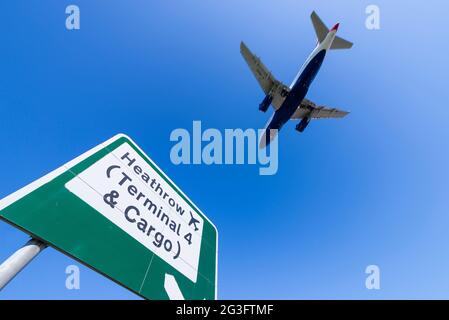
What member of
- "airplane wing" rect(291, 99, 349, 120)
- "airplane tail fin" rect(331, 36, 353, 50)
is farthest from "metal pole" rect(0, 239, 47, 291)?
"airplane wing" rect(291, 99, 349, 120)

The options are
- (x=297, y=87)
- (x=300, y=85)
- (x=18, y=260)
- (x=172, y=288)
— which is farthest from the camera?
(x=297, y=87)

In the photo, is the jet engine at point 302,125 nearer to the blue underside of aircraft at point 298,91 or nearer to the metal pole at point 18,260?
the blue underside of aircraft at point 298,91

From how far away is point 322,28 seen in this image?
2303 centimetres

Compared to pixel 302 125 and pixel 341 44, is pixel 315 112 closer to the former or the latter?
pixel 302 125

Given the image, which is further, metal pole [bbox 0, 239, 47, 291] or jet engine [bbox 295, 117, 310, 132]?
jet engine [bbox 295, 117, 310, 132]

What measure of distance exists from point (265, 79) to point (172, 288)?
2489 cm

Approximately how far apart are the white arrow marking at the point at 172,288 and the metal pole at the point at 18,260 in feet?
3.72

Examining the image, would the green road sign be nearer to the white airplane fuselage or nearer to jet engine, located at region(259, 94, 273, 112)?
the white airplane fuselage

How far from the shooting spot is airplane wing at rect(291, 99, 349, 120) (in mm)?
28047

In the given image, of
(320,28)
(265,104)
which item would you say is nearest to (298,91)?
(265,104)

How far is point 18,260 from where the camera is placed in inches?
59.7
